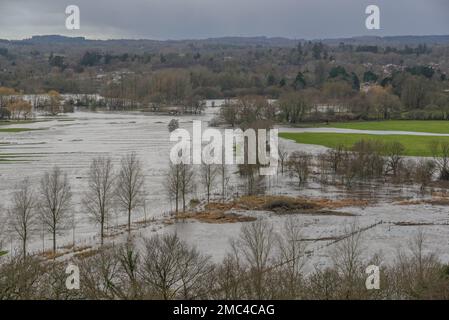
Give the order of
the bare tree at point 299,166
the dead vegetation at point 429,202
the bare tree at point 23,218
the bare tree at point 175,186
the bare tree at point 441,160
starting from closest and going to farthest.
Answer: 1. the bare tree at point 23,218
2. the bare tree at point 175,186
3. the dead vegetation at point 429,202
4. the bare tree at point 299,166
5. the bare tree at point 441,160

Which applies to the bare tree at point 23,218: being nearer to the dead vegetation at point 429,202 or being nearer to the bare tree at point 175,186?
the bare tree at point 175,186

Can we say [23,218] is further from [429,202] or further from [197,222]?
[429,202]

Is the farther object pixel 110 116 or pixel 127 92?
pixel 127 92

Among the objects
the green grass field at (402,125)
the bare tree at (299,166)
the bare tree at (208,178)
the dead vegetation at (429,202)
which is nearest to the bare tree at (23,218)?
the bare tree at (208,178)
